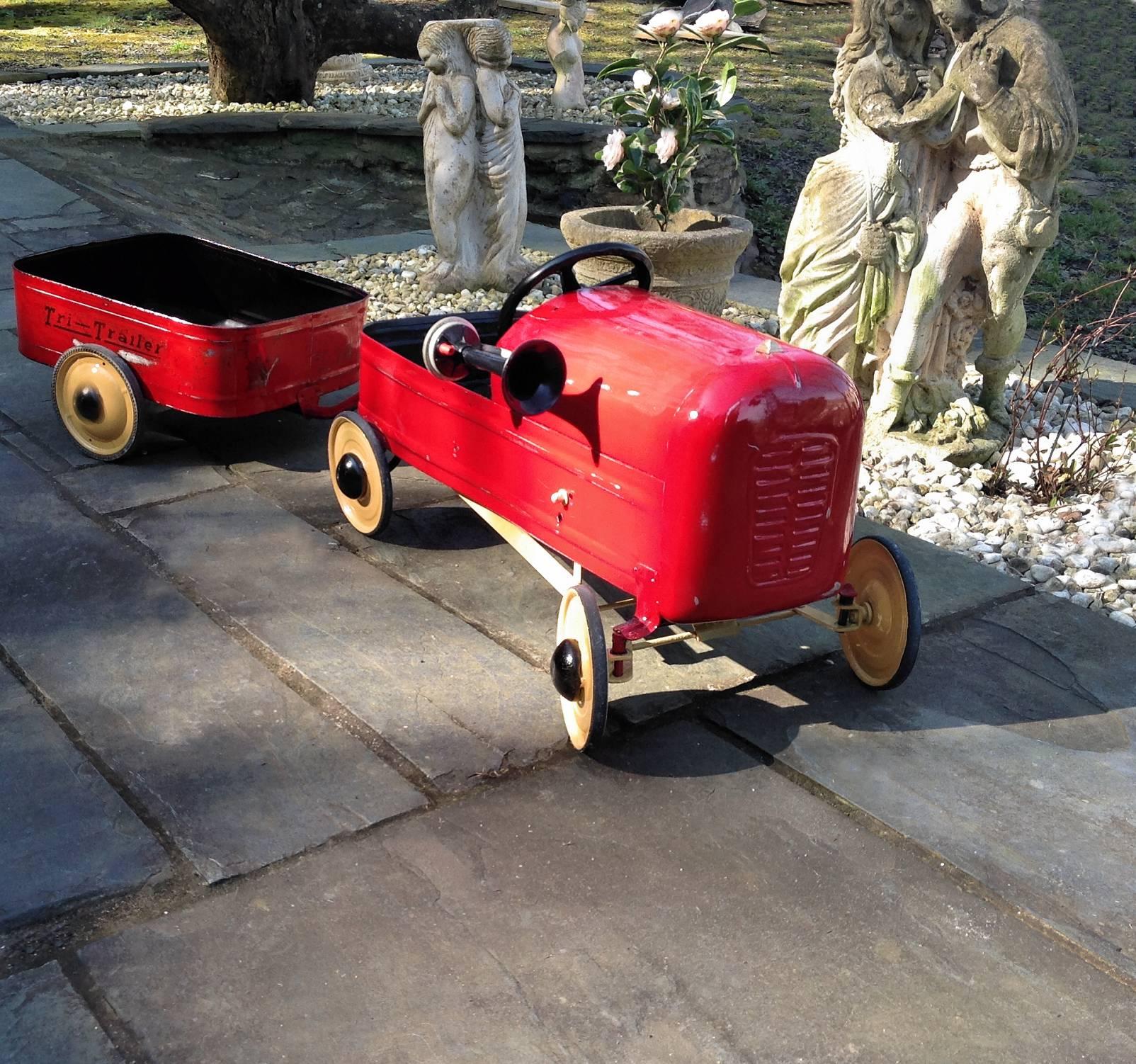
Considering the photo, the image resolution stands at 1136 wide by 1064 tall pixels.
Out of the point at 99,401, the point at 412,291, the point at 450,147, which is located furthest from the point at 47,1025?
the point at 450,147

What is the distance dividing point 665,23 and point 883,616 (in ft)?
11.0

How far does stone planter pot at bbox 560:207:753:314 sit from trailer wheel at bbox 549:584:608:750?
2871mm

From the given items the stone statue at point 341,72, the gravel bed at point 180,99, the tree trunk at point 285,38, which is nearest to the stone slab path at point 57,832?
the gravel bed at point 180,99

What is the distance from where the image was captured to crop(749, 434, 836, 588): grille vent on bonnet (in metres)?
2.82

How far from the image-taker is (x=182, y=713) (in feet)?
9.93

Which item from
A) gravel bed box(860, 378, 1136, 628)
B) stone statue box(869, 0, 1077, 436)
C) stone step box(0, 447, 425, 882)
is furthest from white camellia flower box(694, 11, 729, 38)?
stone step box(0, 447, 425, 882)

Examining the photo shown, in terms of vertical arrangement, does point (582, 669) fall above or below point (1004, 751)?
above

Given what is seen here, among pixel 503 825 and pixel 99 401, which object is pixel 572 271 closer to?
pixel 503 825

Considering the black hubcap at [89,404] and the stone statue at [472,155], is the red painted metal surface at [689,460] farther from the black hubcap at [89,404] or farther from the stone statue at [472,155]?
the stone statue at [472,155]

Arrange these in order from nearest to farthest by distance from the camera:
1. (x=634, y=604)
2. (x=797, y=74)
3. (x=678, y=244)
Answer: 1. (x=634, y=604)
2. (x=678, y=244)
3. (x=797, y=74)

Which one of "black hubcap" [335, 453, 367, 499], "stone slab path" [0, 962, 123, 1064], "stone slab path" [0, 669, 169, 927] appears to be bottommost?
"stone slab path" [0, 669, 169, 927]

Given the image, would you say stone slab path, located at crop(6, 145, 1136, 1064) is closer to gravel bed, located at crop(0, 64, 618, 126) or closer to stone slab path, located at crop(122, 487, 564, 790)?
stone slab path, located at crop(122, 487, 564, 790)

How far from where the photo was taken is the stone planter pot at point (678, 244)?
5.70 m

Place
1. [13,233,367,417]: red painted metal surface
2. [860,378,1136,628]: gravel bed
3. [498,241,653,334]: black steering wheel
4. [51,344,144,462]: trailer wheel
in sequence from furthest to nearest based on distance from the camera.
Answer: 1. [51,344,144,462]: trailer wheel
2. [13,233,367,417]: red painted metal surface
3. [860,378,1136,628]: gravel bed
4. [498,241,653,334]: black steering wheel
